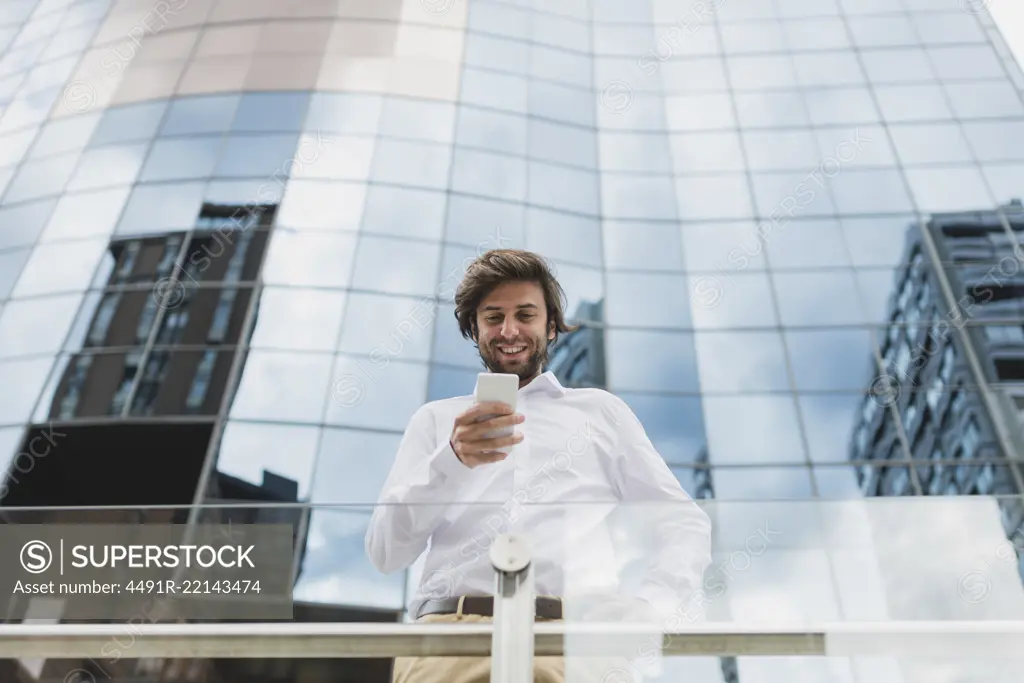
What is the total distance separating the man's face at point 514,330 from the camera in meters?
2.64

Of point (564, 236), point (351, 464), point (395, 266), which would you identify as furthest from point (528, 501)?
point (564, 236)

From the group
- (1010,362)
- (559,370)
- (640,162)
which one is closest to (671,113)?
(640,162)

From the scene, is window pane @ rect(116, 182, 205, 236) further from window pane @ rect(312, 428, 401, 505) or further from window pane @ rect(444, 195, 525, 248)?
window pane @ rect(312, 428, 401, 505)

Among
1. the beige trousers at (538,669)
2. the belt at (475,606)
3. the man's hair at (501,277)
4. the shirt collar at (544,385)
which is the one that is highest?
the man's hair at (501,277)

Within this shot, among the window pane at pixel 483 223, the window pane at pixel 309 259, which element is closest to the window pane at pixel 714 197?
the window pane at pixel 483 223

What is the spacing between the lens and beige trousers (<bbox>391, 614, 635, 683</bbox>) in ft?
6.30

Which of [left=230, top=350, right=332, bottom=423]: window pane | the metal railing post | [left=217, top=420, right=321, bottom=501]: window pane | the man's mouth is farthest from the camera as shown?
[left=230, top=350, right=332, bottom=423]: window pane

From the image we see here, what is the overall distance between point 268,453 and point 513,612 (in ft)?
32.3

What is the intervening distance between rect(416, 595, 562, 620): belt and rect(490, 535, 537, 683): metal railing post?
0.04 meters

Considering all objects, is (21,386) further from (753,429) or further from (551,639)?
(551,639)

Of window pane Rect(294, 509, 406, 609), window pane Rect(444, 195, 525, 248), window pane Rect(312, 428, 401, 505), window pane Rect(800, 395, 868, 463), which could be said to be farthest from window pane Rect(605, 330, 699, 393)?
window pane Rect(294, 509, 406, 609)

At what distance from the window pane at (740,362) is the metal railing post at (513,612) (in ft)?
37.3

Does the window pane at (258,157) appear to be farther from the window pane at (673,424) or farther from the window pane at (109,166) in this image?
the window pane at (673,424)

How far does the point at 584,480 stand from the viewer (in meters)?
2.40
